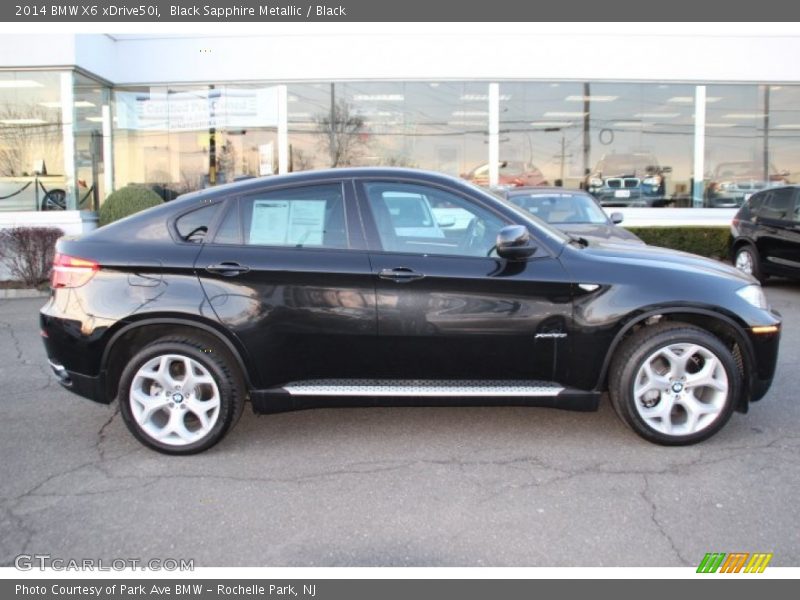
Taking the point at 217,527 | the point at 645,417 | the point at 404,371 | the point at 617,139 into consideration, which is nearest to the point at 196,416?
the point at 217,527

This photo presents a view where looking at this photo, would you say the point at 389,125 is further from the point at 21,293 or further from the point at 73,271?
the point at 73,271

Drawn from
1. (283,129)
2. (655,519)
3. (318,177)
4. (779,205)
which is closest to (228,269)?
(318,177)

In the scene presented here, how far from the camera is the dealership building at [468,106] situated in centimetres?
1526

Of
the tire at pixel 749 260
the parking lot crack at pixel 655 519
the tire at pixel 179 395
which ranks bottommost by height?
the parking lot crack at pixel 655 519

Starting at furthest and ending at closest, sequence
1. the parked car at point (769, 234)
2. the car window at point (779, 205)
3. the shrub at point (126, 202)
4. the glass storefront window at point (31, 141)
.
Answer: the glass storefront window at point (31, 141) < the shrub at point (126, 202) < the car window at point (779, 205) < the parked car at point (769, 234)

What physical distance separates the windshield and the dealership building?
6.44m

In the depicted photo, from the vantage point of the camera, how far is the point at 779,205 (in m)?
10.0

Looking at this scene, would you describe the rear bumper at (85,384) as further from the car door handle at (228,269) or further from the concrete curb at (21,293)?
the concrete curb at (21,293)

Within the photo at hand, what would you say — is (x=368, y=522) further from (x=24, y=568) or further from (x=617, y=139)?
(x=617, y=139)

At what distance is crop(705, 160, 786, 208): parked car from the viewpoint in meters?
16.5

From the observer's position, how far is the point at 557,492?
3656mm

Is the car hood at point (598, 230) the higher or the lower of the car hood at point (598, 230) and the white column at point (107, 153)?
the lower

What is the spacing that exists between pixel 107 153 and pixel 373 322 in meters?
13.4

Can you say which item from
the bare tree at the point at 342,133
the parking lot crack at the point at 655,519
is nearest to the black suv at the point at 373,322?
the parking lot crack at the point at 655,519
